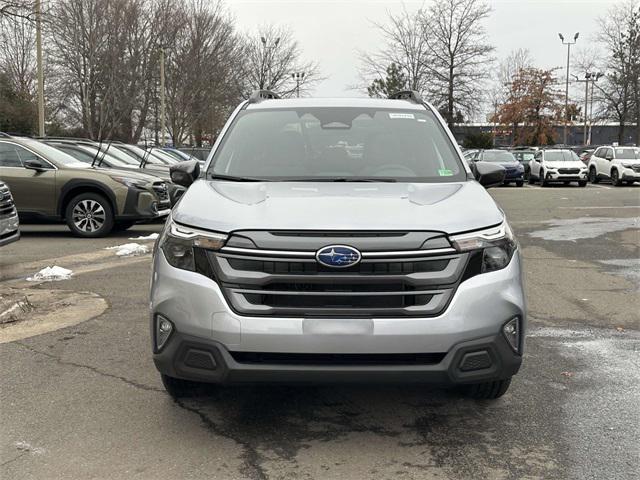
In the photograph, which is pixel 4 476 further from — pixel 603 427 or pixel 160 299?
pixel 603 427

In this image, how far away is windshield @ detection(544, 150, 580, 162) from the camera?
29.4 m

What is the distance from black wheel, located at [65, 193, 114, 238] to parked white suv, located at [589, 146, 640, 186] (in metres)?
23.2

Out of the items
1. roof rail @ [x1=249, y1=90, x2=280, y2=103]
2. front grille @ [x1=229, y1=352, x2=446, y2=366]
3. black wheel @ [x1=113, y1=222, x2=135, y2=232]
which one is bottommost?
black wheel @ [x1=113, y1=222, x2=135, y2=232]

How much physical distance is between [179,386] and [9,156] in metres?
9.12

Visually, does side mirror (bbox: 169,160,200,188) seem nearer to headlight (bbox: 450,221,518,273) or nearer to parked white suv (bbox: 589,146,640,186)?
headlight (bbox: 450,221,518,273)

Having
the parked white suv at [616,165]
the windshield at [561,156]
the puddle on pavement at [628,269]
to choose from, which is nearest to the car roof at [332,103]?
the puddle on pavement at [628,269]

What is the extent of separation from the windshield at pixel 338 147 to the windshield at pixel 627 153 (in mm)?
26774

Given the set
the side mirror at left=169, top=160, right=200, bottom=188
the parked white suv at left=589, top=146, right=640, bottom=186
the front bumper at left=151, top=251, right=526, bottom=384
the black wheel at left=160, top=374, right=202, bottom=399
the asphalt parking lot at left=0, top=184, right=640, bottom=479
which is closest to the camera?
the front bumper at left=151, top=251, right=526, bottom=384

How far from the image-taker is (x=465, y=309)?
3.28 metres

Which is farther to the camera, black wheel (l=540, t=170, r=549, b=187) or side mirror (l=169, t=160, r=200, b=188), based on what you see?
black wheel (l=540, t=170, r=549, b=187)

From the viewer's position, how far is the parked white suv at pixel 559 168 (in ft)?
93.7

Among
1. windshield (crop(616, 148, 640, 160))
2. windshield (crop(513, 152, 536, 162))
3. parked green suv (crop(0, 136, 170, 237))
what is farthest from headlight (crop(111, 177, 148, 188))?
windshield (crop(513, 152, 536, 162))

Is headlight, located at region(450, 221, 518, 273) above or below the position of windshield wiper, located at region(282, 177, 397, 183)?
below

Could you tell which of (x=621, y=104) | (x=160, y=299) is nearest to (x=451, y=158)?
(x=160, y=299)
